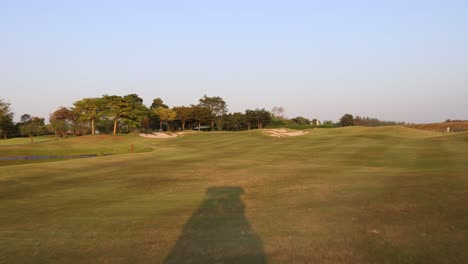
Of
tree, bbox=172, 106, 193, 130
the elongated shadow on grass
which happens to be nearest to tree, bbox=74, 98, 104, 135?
tree, bbox=172, 106, 193, 130

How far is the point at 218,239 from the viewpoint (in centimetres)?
641

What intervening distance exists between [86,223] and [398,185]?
9.95 m

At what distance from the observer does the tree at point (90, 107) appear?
242ft

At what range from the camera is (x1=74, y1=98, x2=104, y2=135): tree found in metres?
73.7

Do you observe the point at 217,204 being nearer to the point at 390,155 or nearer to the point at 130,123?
the point at 390,155

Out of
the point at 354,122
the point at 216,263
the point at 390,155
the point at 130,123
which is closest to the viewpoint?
the point at 216,263

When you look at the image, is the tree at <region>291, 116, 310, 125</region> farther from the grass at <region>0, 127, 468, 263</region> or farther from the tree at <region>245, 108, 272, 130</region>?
the grass at <region>0, 127, 468, 263</region>

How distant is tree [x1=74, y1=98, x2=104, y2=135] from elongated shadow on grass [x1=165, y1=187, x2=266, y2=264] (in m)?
71.7

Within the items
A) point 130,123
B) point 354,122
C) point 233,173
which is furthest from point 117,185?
point 354,122

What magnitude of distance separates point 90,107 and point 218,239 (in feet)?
253

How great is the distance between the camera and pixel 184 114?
102 m

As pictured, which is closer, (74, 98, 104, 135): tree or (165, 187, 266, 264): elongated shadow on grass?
(165, 187, 266, 264): elongated shadow on grass

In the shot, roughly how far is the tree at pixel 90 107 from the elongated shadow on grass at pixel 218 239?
71.7m

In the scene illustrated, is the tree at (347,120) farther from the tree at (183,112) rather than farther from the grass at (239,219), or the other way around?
the grass at (239,219)
